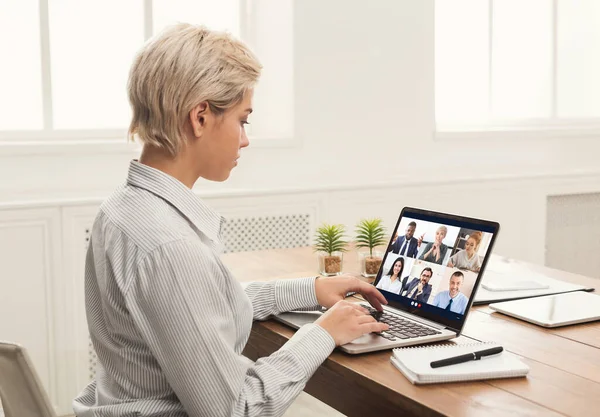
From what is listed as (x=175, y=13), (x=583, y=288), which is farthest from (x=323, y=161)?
(x=583, y=288)

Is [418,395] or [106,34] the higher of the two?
[106,34]

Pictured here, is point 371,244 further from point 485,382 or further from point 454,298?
point 485,382

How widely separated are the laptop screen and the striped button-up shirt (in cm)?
30

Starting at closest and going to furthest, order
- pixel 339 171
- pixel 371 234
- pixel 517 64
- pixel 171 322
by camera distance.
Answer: pixel 171 322
pixel 371 234
pixel 339 171
pixel 517 64

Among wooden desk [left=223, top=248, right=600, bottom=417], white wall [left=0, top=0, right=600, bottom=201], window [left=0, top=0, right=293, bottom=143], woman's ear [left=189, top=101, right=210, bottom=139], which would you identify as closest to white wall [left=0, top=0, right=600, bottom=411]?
white wall [left=0, top=0, right=600, bottom=201]

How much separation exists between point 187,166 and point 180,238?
0.21 m

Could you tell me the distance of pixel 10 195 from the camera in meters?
3.28

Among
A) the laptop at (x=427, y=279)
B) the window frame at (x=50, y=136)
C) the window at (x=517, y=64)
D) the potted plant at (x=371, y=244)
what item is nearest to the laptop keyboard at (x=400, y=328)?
the laptop at (x=427, y=279)

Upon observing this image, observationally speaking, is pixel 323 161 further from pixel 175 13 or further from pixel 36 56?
pixel 36 56

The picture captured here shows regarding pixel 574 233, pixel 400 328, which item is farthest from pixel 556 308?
pixel 574 233

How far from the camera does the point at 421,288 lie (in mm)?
1821

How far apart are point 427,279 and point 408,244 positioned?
0.40 ft

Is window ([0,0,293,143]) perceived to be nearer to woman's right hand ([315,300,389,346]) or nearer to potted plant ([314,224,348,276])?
potted plant ([314,224,348,276])

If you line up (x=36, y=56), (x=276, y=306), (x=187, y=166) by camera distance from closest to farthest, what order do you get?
(x=187, y=166) → (x=276, y=306) → (x=36, y=56)
